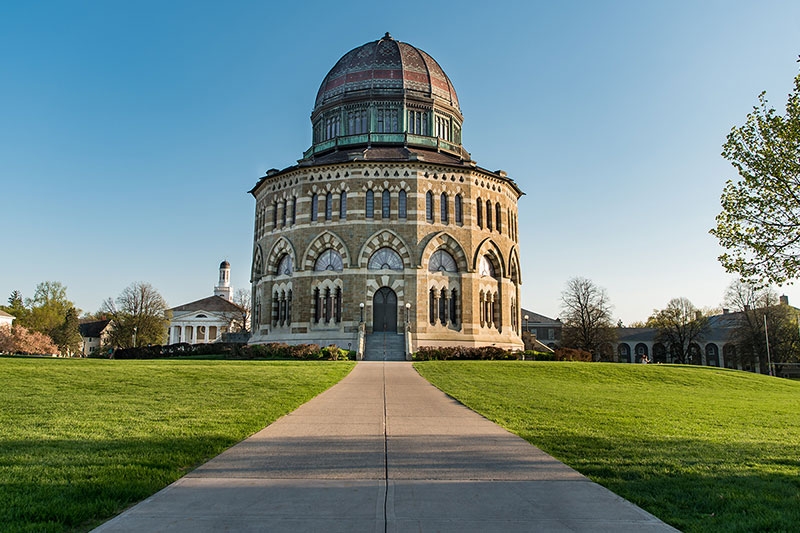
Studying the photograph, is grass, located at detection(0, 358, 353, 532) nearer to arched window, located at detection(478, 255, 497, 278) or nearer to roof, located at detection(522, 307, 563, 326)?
arched window, located at detection(478, 255, 497, 278)

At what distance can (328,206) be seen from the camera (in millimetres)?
49344

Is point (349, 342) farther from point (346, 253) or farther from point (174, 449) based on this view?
point (174, 449)

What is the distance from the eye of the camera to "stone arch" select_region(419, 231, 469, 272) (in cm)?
4800

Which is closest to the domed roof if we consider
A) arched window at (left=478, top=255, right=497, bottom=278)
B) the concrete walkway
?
arched window at (left=478, top=255, right=497, bottom=278)

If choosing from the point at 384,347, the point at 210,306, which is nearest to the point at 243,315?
the point at 210,306

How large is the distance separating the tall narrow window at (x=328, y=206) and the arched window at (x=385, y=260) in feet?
15.9

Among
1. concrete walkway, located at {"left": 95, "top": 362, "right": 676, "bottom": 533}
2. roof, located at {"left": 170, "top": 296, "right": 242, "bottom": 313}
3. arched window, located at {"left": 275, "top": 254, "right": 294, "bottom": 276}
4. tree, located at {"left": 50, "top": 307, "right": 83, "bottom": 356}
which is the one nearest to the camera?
concrete walkway, located at {"left": 95, "top": 362, "right": 676, "bottom": 533}

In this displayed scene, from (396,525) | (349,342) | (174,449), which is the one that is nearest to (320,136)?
(349,342)

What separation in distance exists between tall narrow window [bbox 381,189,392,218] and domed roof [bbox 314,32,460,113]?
10704 millimetres

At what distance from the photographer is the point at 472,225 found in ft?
163

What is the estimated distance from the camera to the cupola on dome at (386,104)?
53.8 meters

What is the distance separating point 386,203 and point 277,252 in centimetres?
1015

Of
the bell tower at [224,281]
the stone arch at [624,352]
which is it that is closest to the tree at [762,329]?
the stone arch at [624,352]

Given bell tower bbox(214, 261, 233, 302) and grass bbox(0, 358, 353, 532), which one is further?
bell tower bbox(214, 261, 233, 302)
